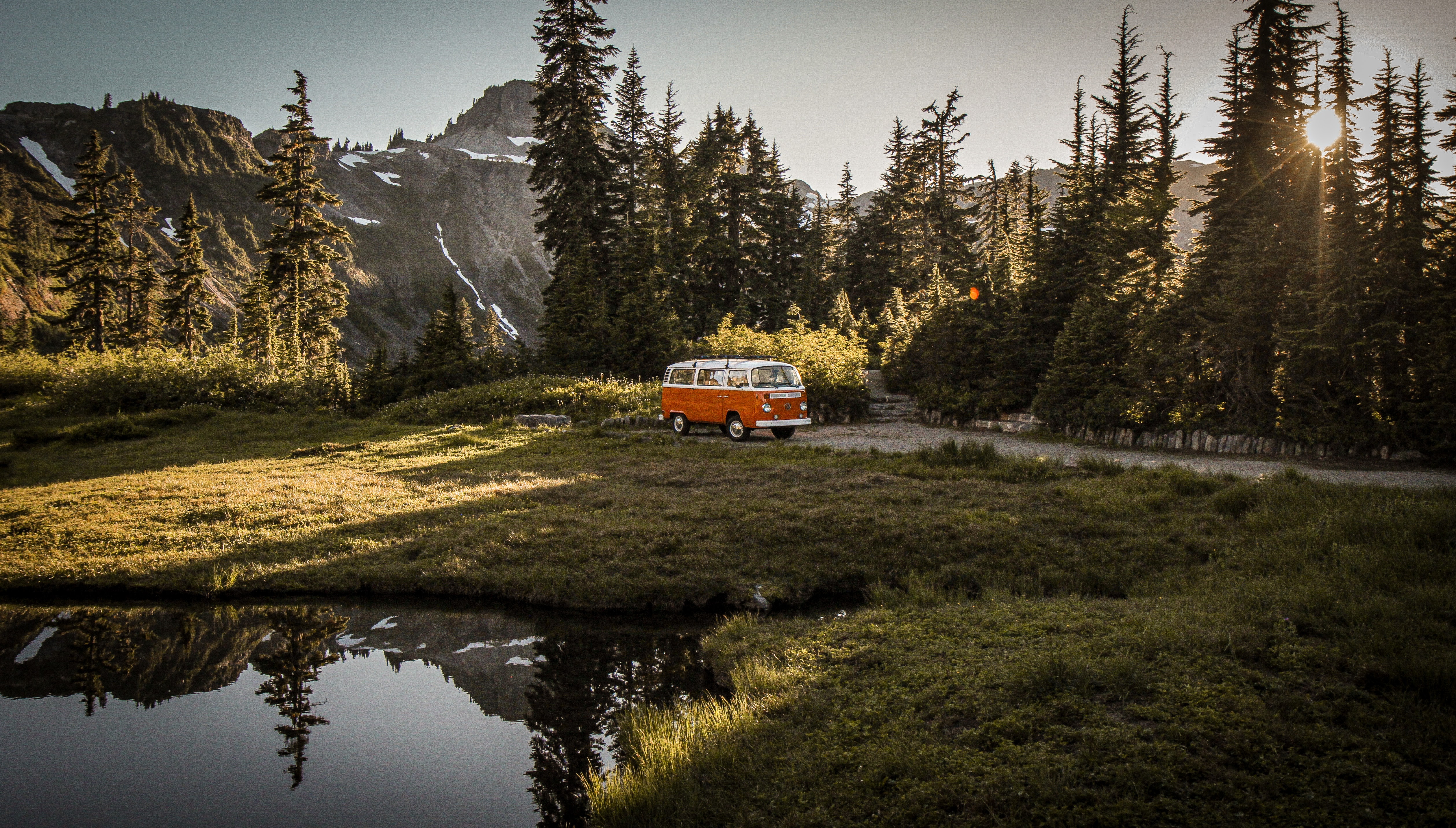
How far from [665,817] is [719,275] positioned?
43841 mm

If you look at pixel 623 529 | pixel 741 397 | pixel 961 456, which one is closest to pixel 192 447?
pixel 741 397

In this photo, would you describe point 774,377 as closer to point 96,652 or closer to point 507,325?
point 96,652

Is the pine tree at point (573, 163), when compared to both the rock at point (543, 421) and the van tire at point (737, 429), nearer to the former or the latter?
the rock at point (543, 421)

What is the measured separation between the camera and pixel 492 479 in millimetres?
13922

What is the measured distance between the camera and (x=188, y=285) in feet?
151

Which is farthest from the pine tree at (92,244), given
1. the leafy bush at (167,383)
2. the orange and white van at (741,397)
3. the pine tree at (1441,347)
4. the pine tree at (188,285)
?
the pine tree at (1441,347)

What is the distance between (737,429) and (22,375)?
28522 mm

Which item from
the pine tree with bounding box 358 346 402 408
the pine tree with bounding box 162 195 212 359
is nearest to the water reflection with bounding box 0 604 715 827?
the pine tree with bounding box 358 346 402 408

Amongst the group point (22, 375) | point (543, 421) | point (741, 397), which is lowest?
point (543, 421)

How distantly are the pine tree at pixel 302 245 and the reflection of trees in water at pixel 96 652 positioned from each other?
27.3m

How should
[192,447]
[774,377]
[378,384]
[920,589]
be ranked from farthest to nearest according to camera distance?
[378,384] → [774,377] → [192,447] → [920,589]

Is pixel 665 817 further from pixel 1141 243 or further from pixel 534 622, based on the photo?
pixel 1141 243

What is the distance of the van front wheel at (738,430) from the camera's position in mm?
19353

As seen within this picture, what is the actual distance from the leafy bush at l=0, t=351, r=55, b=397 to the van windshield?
26759 millimetres
